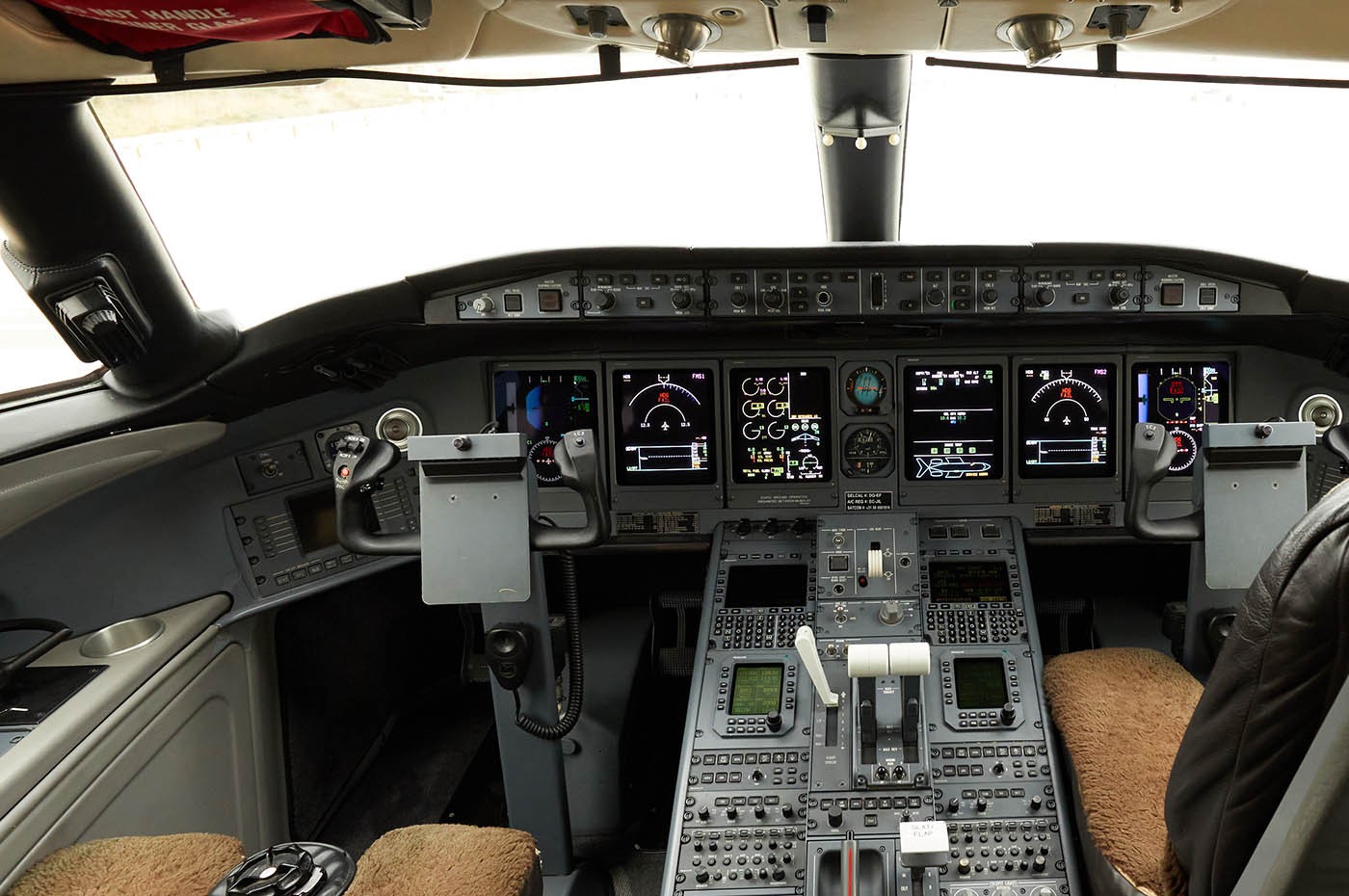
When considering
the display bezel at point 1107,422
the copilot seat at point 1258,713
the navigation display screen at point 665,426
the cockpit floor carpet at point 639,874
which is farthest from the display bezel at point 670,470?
the copilot seat at point 1258,713

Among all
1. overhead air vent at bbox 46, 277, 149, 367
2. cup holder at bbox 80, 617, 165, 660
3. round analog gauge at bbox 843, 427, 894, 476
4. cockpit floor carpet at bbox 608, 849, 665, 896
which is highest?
overhead air vent at bbox 46, 277, 149, 367

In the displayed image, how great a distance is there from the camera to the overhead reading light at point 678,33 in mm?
1484

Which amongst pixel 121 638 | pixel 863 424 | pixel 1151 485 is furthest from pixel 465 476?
pixel 1151 485

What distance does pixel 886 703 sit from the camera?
202 cm

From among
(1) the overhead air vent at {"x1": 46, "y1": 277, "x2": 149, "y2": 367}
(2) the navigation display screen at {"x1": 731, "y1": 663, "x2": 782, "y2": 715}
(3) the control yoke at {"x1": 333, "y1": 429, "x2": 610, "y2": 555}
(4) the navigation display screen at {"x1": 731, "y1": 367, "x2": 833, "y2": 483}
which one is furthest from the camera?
(4) the navigation display screen at {"x1": 731, "y1": 367, "x2": 833, "y2": 483}

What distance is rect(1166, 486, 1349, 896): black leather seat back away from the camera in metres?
0.83

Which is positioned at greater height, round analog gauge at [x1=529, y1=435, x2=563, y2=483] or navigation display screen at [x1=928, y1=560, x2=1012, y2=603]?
round analog gauge at [x1=529, y1=435, x2=563, y2=483]

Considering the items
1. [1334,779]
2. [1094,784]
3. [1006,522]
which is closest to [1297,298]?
[1006,522]

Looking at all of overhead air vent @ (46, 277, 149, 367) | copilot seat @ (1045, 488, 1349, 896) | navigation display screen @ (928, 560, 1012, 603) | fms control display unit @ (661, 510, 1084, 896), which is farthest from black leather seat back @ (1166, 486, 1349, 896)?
overhead air vent @ (46, 277, 149, 367)

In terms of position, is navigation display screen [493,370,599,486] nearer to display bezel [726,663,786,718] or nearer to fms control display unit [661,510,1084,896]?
fms control display unit [661,510,1084,896]

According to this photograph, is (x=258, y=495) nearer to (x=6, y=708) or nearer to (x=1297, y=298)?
(x=6, y=708)

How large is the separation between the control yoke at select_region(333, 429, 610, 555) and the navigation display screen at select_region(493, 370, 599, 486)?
691mm

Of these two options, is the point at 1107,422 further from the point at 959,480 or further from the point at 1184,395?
the point at 959,480

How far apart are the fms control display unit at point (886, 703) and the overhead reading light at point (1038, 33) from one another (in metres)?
1.06
